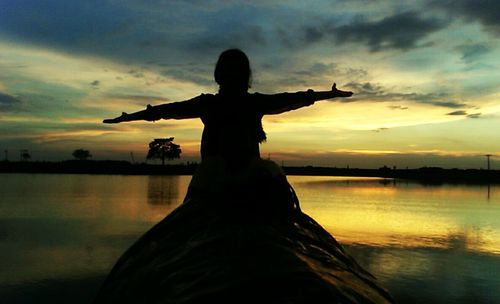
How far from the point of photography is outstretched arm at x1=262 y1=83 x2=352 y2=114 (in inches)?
134

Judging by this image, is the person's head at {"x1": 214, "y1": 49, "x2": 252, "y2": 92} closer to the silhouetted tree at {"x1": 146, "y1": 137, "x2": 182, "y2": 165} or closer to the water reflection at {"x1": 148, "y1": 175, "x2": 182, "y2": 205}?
the water reflection at {"x1": 148, "y1": 175, "x2": 182, "y2": 205}

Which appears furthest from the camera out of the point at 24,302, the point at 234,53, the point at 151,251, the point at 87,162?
the point at 87,162

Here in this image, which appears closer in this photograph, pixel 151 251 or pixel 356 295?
pixel 356 295

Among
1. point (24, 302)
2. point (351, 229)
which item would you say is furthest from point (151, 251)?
point (351, 229)

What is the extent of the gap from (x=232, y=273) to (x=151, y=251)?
2.17 ft

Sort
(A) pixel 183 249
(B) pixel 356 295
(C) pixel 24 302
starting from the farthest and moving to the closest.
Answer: (C) pixel 24 302 → (A) pixel 183 249 → (B) pixel 356 295

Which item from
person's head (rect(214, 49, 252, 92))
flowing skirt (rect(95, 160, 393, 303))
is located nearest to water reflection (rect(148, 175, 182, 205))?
person's head (rect(214, 49, 252, 92))

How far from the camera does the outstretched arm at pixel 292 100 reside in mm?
3416

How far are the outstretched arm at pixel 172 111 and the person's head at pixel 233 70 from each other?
221 millimetres

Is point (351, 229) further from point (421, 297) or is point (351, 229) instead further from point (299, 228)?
point (299, 228)

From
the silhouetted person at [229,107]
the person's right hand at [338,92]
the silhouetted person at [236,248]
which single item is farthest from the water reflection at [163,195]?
the silhouetted person at [236,248]

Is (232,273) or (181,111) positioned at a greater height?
(181,111)

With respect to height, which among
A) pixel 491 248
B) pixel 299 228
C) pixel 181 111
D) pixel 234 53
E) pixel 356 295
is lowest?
pixel 491 248

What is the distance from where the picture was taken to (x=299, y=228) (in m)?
2.23
